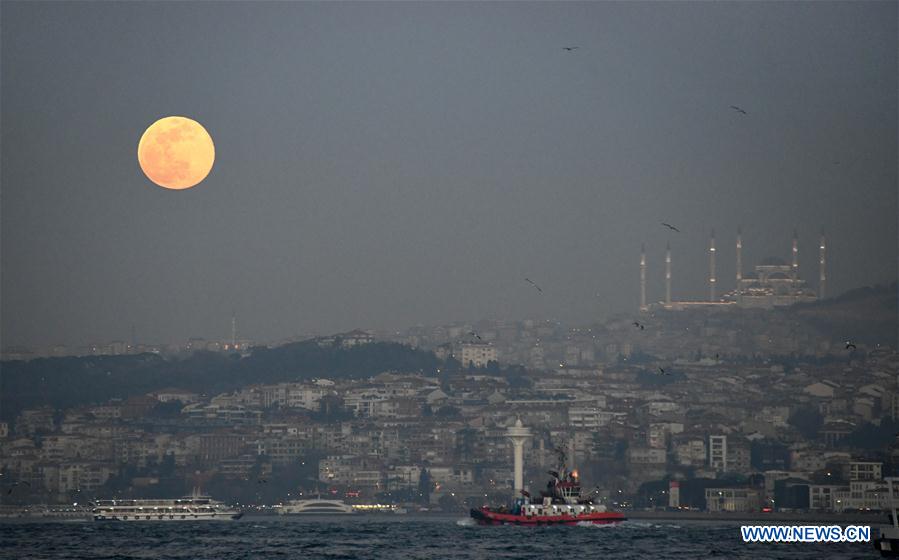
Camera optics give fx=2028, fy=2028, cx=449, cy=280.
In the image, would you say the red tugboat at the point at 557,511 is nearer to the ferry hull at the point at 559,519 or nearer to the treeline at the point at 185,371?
the ferry hull at the point at 559,519

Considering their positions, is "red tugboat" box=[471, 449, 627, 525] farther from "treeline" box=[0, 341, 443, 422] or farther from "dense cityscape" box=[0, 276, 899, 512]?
"treeline" box=[0, 341, 443, 422]

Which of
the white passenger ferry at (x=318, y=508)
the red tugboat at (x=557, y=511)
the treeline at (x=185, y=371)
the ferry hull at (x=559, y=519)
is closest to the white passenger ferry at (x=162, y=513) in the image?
the white passenger ferry at (x=318, y=508)

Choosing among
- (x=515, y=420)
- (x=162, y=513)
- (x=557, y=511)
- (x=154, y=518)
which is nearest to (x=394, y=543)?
(x=557, y=511)

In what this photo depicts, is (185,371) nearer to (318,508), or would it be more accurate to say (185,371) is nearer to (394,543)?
(318,508)

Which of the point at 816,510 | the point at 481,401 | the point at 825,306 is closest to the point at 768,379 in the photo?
the point at 825,306

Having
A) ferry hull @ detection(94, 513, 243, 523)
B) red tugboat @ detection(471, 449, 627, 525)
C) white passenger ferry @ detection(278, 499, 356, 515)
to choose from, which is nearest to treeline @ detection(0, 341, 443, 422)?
white passenger ferry @ detection(278, 499, 356, 515)

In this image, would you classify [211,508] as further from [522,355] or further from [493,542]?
[522,355]
